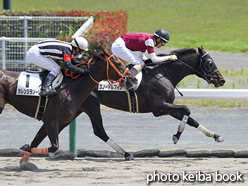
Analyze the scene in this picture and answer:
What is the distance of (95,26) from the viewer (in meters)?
11.7

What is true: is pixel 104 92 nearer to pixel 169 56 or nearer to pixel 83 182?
pixel 169 56

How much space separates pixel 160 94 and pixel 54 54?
1711 millimetres

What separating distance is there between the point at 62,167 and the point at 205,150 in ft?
7.18

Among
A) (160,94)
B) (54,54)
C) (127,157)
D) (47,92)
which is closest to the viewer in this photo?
(47,92)

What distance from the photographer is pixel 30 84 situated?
5.73 m

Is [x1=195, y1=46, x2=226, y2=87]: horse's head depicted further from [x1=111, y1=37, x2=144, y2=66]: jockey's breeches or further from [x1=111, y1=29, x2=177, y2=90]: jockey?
[x1=111, y1=37, x2=144, y2=66]: jockey's breeches

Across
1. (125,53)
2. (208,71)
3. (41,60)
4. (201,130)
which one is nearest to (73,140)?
(41,60)

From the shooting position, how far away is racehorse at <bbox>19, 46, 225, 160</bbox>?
6504mm

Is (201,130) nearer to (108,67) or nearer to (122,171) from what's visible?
(122,171)

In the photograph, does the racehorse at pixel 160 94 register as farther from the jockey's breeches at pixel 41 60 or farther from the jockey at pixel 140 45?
the jockey's breeches at pixel 41 60

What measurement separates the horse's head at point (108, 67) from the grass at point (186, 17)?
1274 centimetres

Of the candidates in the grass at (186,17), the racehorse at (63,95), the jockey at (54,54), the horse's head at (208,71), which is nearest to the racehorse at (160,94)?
the horse's head at (208,71)

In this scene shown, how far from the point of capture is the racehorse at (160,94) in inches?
256

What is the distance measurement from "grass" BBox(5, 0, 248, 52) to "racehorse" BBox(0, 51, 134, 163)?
42.0 ft
